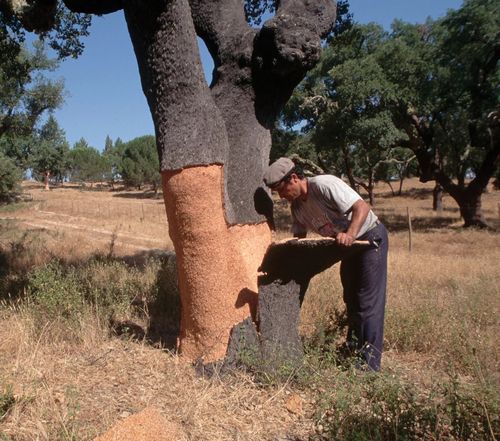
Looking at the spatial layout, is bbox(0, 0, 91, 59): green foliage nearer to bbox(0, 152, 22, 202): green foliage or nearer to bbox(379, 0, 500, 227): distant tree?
bbox(0, 152, 22, 202): green foliage

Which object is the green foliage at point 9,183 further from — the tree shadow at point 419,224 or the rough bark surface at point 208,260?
the tree shadow at point 419,224

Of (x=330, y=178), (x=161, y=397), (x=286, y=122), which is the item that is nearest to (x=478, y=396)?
(x=330, y=178)

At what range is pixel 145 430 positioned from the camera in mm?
2641

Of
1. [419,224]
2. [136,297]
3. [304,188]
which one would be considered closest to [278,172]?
[304,188]

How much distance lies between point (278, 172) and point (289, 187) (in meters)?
0.19

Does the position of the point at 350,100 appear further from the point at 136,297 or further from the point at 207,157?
the point at 207,157

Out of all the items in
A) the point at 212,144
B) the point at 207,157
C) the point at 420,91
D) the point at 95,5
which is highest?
the point at 420,91

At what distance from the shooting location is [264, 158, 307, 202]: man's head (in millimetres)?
3588

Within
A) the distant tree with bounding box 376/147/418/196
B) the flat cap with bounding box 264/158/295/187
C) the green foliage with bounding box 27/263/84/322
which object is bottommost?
the green foliage with bounding box 27/263/84/322

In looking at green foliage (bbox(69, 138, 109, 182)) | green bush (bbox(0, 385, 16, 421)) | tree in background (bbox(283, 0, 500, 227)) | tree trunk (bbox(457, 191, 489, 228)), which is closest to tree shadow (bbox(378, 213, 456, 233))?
tree trunk (bbox(457, 191, 489, 228))

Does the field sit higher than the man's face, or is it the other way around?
the man's face

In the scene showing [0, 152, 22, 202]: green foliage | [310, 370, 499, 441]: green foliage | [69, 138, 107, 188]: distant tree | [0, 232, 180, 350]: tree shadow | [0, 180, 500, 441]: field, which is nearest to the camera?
[310, 370, 499, 441]: green foliage

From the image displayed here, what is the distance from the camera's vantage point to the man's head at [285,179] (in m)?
3.59

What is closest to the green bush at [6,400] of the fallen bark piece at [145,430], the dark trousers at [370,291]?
the fallen bark piece at [145,430]
